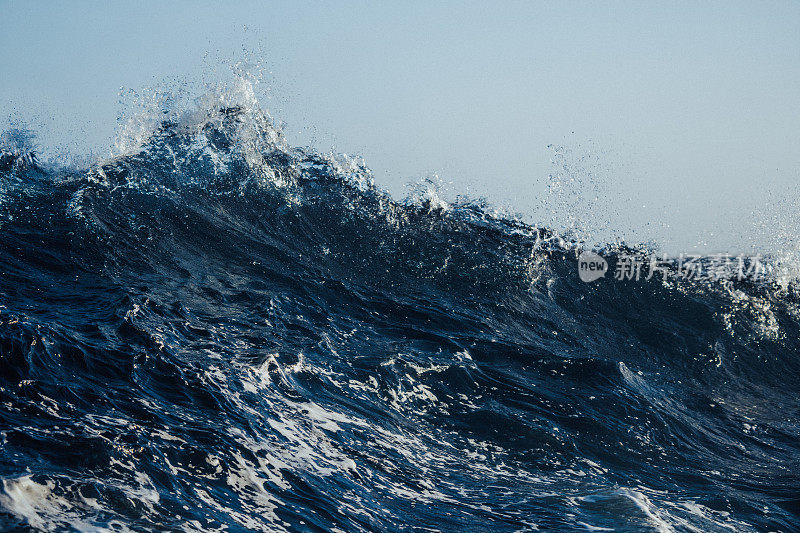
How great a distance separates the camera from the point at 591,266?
10336 millimetres

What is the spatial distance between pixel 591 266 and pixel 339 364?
5.45 m

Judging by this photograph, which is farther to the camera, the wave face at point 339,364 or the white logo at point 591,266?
the white logo at point 591,266

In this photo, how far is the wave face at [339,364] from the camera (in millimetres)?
3867

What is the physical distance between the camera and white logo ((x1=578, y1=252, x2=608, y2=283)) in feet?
32.9

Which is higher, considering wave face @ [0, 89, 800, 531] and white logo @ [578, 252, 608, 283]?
white logo @ [578, 252, 608, 283]

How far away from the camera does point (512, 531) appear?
12.7ft

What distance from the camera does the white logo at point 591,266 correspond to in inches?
394

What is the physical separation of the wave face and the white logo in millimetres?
172

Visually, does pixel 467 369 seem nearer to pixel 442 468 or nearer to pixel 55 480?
pixel 442 468

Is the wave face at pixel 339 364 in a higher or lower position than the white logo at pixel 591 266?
lower

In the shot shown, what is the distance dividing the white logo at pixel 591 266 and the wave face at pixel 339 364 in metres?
0.17

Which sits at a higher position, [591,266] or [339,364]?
[591,266]

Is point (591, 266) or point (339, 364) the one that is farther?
point (591, 266)

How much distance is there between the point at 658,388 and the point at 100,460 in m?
5.53
